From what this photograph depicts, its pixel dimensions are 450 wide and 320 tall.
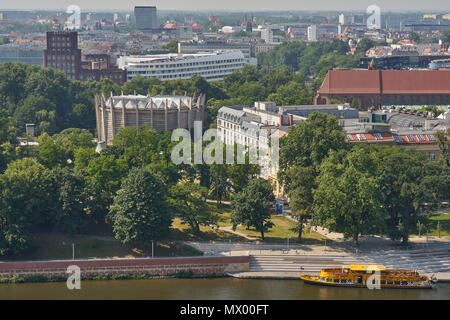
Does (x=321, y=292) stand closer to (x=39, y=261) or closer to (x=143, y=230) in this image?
(x=143, y=230)

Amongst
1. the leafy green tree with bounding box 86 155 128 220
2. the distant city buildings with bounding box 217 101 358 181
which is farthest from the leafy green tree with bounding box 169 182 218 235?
the distant city buildings with bounding box 217 101 358 181

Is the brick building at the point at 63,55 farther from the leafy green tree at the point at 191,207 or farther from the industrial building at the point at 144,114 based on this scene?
the leafy green tree at the point at 191,207

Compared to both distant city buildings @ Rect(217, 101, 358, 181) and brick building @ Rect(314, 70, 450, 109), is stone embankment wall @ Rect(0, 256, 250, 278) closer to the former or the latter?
distant city buildings @ Rect(217, 101, 358, 181)

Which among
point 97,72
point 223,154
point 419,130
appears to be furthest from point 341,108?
point 97,72

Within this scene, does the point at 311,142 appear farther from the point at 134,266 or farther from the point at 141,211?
the point at 134,266

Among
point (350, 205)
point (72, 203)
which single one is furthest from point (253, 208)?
point (72, 203)

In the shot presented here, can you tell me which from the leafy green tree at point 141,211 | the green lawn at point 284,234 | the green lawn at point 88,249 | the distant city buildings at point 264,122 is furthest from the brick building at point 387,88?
the green lawn at point 88,249
